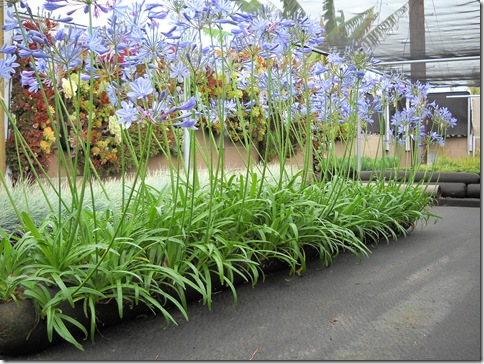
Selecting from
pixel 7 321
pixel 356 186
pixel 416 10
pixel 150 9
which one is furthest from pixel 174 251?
pixel 416 10

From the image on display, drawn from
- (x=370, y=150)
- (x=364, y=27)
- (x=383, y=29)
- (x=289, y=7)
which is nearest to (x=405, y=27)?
(x=383, y=29)

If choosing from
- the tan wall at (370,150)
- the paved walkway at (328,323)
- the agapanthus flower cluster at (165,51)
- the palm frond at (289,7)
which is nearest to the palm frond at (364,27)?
the palm frond at (289,7)

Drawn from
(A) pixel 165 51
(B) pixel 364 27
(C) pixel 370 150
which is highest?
(B) pixel 364 27

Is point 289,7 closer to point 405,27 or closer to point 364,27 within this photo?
point 364,27

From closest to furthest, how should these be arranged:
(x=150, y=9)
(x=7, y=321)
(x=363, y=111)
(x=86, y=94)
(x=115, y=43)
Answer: (x=7, y=321) → (x=115, y=43) → (x=150, y=9) → (x=363, y=111) → (x=86, y=94)

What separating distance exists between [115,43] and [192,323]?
111cm

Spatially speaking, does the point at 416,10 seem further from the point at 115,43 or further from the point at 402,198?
the point at 115,43

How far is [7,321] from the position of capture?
1.87 metres

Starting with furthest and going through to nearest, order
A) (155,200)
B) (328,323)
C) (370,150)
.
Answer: (370,150), (155,200), (328,323)

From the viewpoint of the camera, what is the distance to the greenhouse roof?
559 centimetres

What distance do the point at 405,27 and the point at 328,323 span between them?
4.76 m

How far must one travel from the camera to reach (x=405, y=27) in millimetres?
6227

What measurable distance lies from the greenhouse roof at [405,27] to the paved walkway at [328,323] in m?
3.12

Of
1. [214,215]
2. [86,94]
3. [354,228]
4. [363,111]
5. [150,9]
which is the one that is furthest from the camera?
[86,94]
